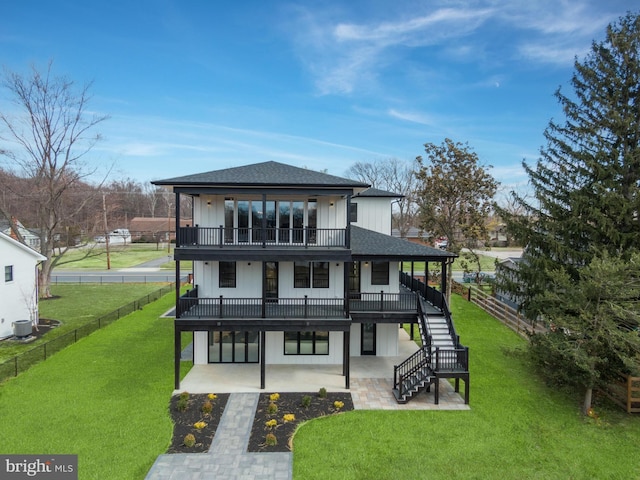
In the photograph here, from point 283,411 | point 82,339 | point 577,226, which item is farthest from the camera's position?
point 82,339

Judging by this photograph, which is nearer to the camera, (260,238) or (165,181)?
(165,181)

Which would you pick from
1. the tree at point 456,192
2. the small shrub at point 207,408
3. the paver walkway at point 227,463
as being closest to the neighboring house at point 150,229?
the tree at point 456,192

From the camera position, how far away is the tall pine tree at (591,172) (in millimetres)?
13891

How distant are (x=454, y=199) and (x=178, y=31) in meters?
22.9

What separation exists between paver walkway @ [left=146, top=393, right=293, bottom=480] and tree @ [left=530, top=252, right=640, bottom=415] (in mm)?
9163

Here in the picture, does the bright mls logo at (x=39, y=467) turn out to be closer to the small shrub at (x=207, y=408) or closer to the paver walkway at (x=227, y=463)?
the paver walkway at (x=227, y=463)

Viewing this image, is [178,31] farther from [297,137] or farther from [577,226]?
[297,137]

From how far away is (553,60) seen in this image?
25.2 meters

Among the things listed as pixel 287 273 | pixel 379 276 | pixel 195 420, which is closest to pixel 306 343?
pixel 287 273

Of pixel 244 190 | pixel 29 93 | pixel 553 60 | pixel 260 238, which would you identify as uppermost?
pixel 553 60

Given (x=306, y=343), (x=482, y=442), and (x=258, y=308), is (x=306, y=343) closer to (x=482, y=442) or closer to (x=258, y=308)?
(x=258, y=308)

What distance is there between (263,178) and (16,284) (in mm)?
16802

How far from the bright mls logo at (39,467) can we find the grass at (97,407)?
0.21 metres

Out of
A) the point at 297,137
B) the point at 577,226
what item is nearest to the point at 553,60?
the point at 577,226
